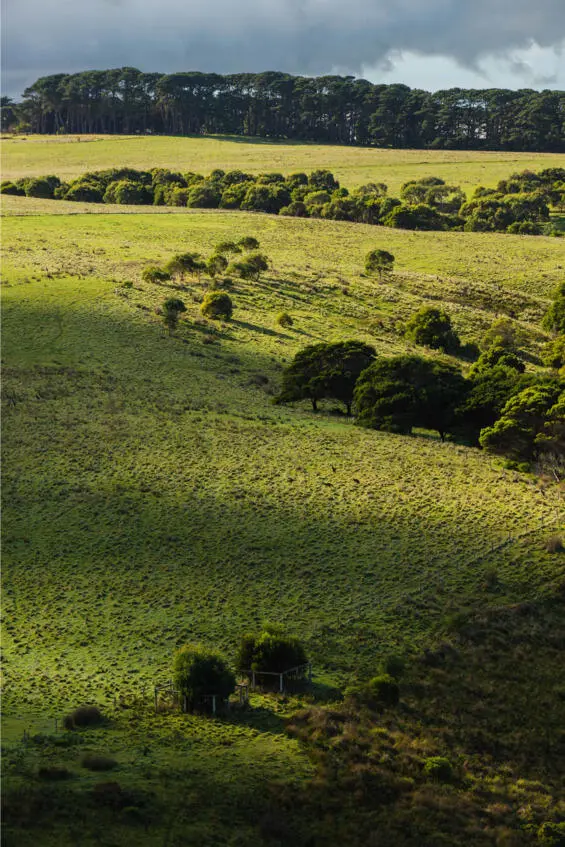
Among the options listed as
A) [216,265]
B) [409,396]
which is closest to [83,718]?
[409,396]

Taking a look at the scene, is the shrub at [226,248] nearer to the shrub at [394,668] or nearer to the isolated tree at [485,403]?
the isolated tree at [485,403]

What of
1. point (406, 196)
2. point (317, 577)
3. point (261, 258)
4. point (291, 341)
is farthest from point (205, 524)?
point (406, 196)

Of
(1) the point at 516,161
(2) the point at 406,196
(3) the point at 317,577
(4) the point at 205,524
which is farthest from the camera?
(1) the point at 516,161

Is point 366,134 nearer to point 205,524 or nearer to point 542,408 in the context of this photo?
point 542,408

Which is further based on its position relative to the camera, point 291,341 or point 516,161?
point 516,161

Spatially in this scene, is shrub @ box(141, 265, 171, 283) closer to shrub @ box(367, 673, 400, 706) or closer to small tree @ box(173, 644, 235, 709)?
small tree @ box(173, 644, 235, 709)

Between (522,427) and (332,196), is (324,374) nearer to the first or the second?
(522,427)
